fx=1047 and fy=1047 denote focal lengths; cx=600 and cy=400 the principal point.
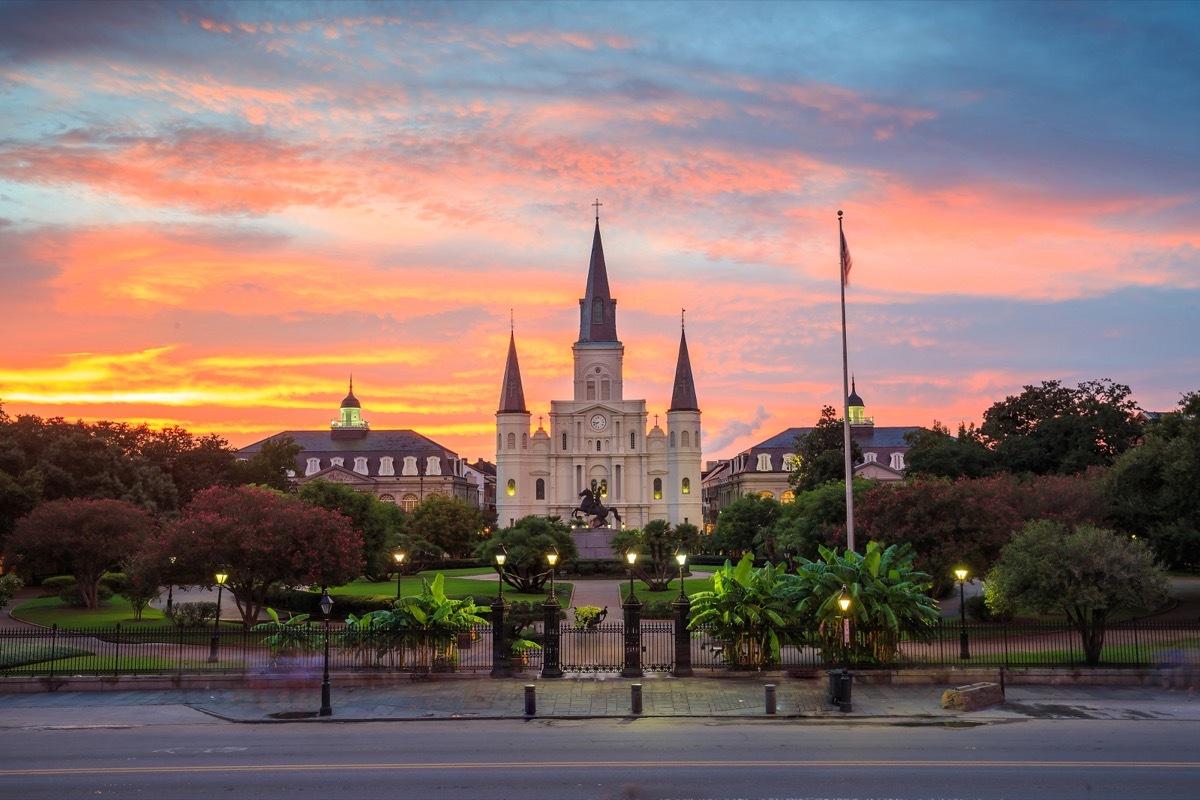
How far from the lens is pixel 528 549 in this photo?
166 ft

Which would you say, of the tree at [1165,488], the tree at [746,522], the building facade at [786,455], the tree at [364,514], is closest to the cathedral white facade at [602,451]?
the building facade at [786,455]

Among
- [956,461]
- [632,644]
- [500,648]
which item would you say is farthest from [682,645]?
[956,461]

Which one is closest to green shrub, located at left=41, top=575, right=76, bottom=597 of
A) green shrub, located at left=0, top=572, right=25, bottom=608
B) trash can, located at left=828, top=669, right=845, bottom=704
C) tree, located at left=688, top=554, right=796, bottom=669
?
green shrub, located at left=0, top=572, right=25, bottom=608

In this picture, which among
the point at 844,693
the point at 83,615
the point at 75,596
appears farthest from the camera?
the point at 75,596

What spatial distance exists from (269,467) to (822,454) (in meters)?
44.2

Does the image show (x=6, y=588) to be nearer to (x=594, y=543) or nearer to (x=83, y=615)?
(x=83, y=615)

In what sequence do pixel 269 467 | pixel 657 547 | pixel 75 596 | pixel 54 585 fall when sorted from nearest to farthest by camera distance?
pixel 75 596
pixel 54 585
pixel 657 547
pixel 269 467

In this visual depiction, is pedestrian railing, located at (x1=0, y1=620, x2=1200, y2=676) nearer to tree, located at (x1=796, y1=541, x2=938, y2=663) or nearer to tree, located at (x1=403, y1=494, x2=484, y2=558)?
tree, located at (x1=796, y1=541, x2=938, y2=663)

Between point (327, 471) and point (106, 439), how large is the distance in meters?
58.6

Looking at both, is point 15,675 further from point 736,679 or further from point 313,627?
point 736,679

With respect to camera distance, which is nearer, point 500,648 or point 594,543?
point 500,648

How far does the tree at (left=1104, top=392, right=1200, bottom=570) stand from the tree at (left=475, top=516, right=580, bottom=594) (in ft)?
80.6

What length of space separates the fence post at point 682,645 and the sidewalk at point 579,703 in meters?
0.38

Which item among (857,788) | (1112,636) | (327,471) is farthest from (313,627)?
(327,471)
